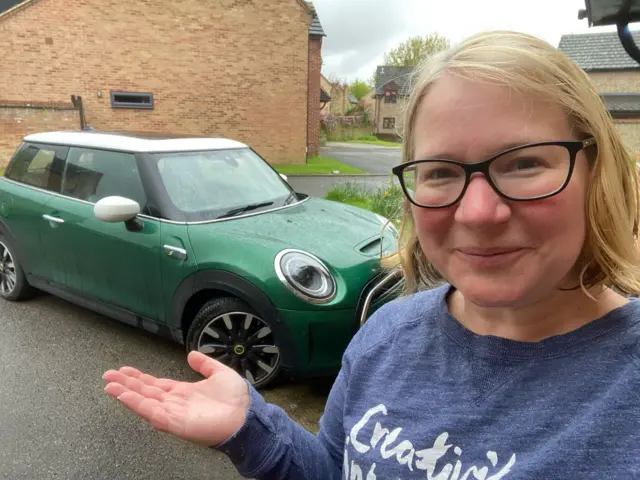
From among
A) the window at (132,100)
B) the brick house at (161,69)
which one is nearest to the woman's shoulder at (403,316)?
the brick house at (161,69)

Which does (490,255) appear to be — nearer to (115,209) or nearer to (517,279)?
(517,279)

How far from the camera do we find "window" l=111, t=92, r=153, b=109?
1616 cm

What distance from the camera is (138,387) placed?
1.31 m

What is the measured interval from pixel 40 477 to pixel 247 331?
4.48ft

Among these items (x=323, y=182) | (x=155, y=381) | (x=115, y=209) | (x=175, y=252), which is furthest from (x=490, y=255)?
(x=323, y=182)

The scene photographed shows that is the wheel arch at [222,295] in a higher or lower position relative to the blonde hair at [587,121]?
lower

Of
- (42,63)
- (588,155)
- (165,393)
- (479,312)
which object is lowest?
(165,393)

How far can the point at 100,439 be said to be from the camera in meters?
2.93

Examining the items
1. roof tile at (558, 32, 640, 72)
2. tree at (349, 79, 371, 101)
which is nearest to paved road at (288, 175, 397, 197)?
roof tile at (558, 32, 640, 72)

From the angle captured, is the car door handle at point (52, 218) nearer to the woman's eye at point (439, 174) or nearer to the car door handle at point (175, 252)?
the car door handle at point (175, 252)

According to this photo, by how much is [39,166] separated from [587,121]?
4848 millimetres

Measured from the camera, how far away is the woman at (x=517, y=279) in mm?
876

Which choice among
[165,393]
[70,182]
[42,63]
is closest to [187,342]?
[70,182]

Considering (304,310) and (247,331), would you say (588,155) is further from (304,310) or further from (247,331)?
(247,331)
